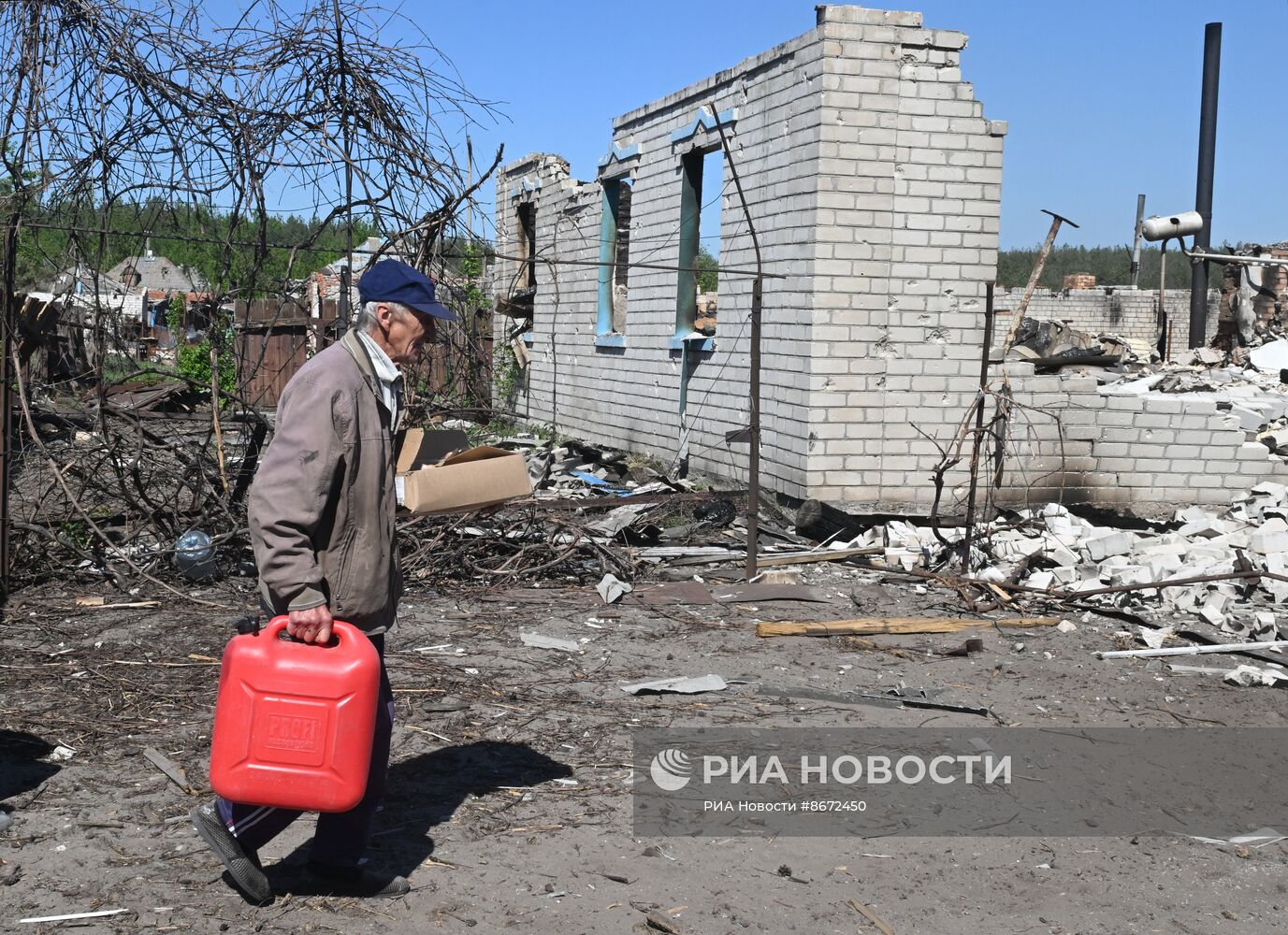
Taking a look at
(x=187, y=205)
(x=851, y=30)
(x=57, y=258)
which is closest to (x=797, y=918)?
(x=187, y=205)

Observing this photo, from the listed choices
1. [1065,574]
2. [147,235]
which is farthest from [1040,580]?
[147,235]

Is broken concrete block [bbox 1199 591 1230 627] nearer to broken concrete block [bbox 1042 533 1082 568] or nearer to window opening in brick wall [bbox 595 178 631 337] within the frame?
broken concrete block [bbox 1042 533 1082 568]

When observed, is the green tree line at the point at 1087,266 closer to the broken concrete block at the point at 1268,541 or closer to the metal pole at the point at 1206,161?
the metal pole at the point at 1206,161

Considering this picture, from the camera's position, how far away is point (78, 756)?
4.20 metres

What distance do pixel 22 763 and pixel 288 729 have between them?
181 centimetres

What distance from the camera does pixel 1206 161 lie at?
19547 mm

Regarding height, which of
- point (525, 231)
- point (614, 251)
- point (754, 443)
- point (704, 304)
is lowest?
point (754, 443)

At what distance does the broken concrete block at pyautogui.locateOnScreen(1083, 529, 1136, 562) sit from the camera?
314 inches

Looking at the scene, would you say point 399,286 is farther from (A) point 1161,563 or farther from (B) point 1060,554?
(A) point 1161,563

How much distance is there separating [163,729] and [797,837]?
2487 millimetres

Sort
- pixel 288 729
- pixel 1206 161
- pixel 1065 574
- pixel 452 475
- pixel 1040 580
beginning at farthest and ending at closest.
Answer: pixel 1206 161 → pixel 1065 574 → pixel 1040 580 → pixel 452 475 → pixel 288 729

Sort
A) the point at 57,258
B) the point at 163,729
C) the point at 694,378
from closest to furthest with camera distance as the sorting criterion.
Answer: the point at 163,729 < the point at 57,258 < the point at 694,378

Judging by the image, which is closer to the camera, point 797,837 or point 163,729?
point 797,837

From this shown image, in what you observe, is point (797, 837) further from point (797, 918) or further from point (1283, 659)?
point (1283, 659)
